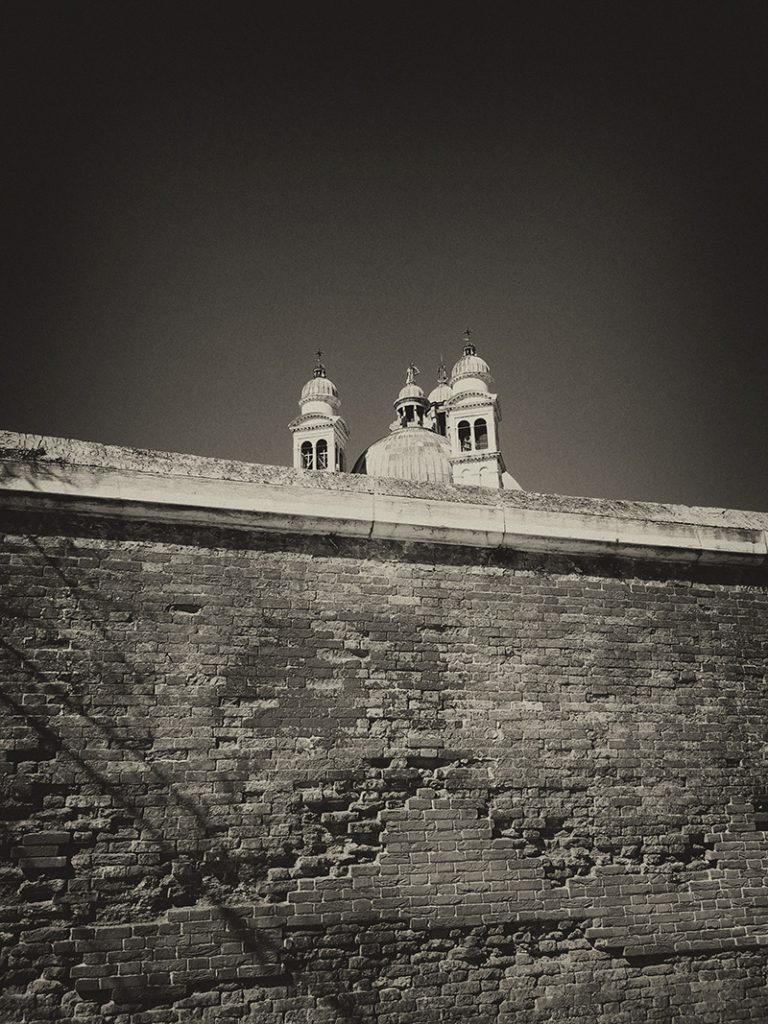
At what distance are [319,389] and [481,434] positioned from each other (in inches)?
382

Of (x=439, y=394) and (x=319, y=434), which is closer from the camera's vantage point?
(x=319, y=434)

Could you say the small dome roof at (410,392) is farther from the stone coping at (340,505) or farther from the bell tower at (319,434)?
the stone coping at (340,505)

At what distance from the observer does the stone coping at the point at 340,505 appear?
5016 millimetres

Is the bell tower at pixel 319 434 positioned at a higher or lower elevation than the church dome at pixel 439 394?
lower

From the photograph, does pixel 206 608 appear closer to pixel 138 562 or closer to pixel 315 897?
pixel 138 562

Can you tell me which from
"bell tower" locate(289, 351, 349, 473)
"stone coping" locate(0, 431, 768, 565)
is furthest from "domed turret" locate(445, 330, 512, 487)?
"stone coping" locate(0, 431, 768, 565)

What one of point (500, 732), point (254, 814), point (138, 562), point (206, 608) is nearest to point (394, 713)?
point (500, 732)

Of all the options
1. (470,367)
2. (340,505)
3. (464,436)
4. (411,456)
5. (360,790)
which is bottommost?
(360,790)

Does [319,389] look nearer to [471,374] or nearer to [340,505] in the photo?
[471,374]

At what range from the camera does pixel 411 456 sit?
126ft

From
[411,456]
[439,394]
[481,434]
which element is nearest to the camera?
[411,456]

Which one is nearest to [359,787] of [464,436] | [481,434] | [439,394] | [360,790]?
[360,790]

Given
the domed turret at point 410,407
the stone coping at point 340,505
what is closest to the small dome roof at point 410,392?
the domed turret at point 410,407

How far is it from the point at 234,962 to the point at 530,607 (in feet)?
10.3
